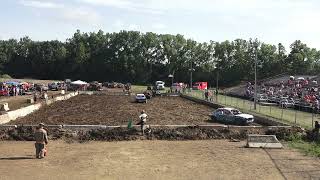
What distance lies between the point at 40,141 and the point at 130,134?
8.58 metres

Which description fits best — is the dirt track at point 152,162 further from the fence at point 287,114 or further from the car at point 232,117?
the fence at point 287,114

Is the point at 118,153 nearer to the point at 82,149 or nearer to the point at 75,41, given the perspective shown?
the point at 82,149

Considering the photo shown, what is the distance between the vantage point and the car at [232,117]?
3919cm

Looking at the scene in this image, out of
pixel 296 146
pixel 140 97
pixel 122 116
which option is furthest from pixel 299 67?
pixel 296 146

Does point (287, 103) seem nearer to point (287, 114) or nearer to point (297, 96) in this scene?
point (297, 96)

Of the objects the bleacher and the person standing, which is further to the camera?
the bleacher

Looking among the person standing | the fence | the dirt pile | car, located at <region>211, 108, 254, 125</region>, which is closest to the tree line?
the fence

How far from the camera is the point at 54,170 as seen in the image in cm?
2209

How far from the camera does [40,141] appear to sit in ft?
79.9

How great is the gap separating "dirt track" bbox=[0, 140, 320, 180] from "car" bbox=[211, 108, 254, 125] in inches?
363

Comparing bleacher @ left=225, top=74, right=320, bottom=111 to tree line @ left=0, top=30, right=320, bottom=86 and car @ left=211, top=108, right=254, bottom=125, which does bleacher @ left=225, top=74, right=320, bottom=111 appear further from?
tree line @ left=0, top=30, right=320, bottom=86

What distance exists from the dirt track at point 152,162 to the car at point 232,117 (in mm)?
9217

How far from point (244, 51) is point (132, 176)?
128557 millimetres

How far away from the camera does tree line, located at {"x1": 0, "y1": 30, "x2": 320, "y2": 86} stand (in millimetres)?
139625
